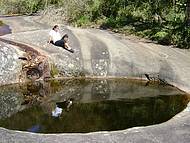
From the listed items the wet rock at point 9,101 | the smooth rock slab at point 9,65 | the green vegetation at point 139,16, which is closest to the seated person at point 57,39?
the smooth rock slab at point 9,65

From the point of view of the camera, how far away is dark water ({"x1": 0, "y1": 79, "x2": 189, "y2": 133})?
507 inches

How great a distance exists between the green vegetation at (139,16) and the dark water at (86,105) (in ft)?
17.6

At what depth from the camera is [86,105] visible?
1497cm

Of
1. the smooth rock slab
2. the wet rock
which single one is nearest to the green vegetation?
the smooth rock slab

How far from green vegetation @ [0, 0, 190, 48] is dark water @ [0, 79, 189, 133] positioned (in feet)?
17.6

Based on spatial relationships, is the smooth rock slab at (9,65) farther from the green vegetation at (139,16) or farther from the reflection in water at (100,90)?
the green vegetation at (139,16)

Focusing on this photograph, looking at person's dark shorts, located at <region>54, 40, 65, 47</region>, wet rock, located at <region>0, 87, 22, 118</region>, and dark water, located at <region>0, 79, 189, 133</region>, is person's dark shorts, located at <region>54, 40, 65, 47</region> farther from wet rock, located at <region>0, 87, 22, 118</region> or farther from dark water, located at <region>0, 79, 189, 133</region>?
wet rock, located at <region>0, 87, 22, 118</region>

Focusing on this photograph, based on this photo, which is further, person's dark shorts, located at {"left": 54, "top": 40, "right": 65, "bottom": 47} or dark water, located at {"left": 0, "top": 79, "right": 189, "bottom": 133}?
person's dark shorts, located at {"left": 54, "top": 40, "right": 65, "bottom": 47}

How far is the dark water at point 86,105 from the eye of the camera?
12888 mm

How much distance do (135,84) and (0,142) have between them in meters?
8.25

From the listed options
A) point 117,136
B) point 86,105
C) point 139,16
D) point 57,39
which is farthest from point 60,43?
point 117,136

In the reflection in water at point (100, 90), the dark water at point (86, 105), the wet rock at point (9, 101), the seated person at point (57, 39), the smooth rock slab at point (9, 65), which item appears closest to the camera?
the dark water at point (86, 105)

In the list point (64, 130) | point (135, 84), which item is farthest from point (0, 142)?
point (135, 84)

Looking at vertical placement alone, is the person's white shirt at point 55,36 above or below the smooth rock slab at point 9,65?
above
